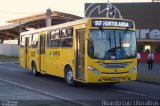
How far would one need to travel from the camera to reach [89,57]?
1789cm

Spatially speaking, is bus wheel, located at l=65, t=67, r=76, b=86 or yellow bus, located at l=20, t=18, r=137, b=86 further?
bus wheel, located at l=65, t=67, r=76, b=86

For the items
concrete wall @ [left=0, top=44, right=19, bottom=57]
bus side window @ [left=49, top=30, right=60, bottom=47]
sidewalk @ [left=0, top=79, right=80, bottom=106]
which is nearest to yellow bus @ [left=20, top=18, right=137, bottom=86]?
bus side window @ [left=49, top=30, right=60, bottom=47]

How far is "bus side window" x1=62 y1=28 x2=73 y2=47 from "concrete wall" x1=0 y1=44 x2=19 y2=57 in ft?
150

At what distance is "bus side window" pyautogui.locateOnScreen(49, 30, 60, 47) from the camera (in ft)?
71.4

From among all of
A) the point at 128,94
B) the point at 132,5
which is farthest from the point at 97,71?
the point at 132,5

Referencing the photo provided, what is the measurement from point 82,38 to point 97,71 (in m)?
1.71

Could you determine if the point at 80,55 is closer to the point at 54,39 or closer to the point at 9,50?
the point at 54,39

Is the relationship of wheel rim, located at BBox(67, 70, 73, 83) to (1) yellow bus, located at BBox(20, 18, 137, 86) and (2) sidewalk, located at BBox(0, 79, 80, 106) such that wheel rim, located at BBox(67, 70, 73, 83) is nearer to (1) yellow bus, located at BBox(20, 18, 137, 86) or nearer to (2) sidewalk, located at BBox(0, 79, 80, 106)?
(1) yellow bus, located at BBox(20, 18, 137, 86)

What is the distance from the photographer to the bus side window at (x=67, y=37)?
785 inches

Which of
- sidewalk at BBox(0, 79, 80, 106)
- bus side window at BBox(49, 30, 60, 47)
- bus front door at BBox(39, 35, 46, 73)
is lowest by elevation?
sidewalk at BBox(0, 79, 80, 106)

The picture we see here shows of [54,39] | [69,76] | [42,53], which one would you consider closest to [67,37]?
[69,76]

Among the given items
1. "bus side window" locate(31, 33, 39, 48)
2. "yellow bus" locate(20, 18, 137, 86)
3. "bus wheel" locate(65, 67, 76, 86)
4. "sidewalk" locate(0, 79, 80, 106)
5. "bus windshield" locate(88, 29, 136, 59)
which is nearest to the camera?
"sidewalk" locate(0, 79, 80, 106)

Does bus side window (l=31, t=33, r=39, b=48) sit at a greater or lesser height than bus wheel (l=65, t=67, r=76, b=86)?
greater

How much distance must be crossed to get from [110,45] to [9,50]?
5344 cm
